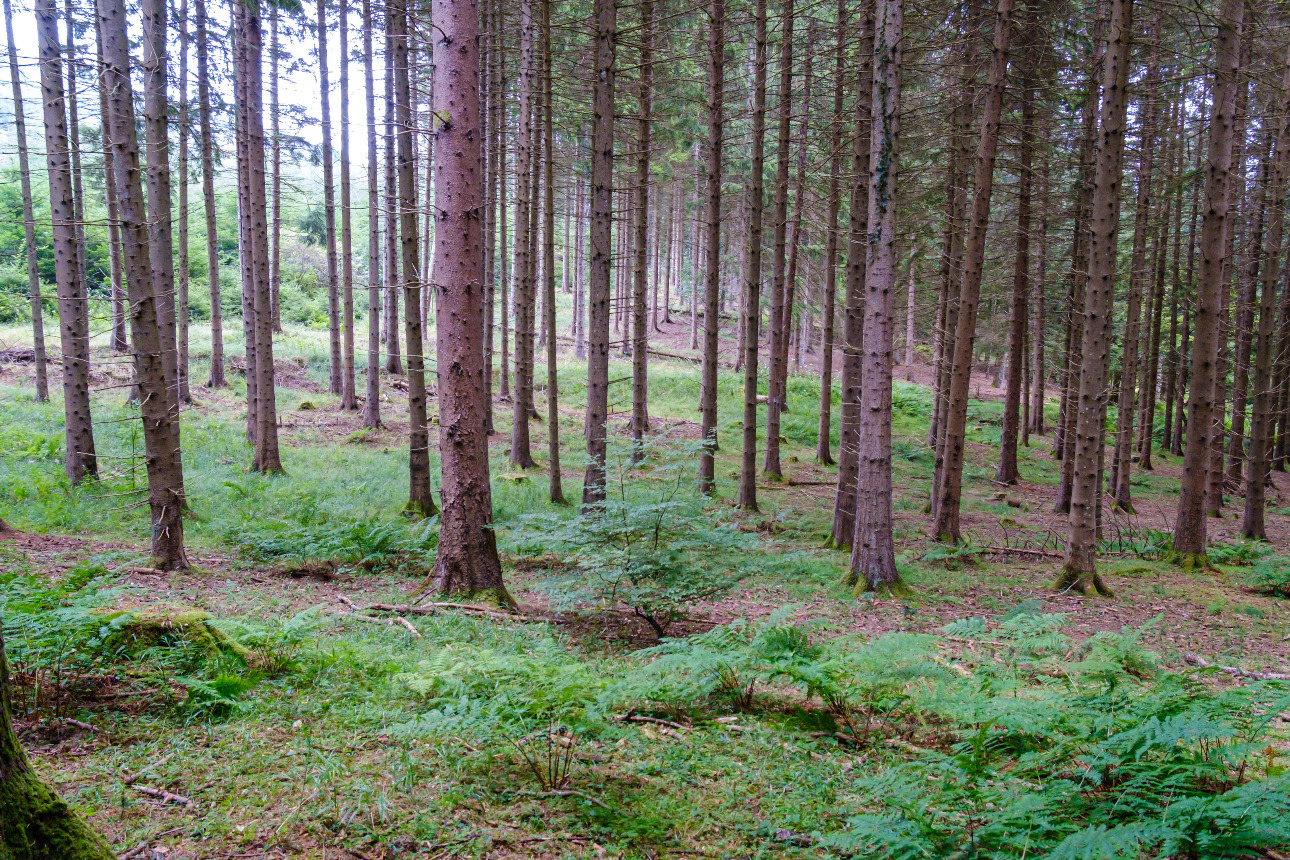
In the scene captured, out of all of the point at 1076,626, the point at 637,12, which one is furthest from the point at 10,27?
the point at 1076,626

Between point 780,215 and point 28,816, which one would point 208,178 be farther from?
point 28,816

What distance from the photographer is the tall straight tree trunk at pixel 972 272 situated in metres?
11.4

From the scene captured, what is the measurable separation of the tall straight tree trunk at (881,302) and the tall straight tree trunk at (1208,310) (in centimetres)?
554

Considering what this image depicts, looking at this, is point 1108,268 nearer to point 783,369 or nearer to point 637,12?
point 637,12

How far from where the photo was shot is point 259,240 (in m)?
14.6

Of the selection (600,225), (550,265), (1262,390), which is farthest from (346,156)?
(1262,390)

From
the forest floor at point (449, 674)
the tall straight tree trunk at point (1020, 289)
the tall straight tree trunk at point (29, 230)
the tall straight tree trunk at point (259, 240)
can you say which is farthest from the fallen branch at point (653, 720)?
the tall straight tree trunk at point (29, 230)

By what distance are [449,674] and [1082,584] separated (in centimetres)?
917

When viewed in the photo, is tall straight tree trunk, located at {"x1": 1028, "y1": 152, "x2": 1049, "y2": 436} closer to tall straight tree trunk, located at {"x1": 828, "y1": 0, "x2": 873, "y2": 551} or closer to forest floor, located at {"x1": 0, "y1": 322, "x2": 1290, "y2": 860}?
tall straight tree trunk, located at {"x1": 828, "y1": 0, "x2": 873, "y2": 551}

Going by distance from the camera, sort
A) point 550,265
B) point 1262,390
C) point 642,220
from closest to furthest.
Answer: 1. point 1262,390
2. point 550,265
3. point 642,220

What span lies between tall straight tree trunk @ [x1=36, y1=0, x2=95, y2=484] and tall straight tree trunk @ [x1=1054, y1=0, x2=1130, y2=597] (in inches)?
583

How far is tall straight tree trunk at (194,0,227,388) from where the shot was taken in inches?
709

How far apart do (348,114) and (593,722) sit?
1982 cm

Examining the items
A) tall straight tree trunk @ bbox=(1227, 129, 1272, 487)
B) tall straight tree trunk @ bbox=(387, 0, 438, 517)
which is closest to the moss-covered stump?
tall straight tree trunk @ bbox=(387, 0, 438, 517)
